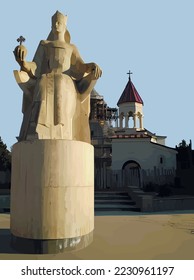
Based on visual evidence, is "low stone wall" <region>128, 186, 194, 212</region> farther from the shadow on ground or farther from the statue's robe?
the shadow on ground

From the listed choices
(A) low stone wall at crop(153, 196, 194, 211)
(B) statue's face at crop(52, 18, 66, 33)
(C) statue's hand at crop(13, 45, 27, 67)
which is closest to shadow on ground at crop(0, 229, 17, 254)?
(C) statue's hand at crop(13, 45, 27, 67)

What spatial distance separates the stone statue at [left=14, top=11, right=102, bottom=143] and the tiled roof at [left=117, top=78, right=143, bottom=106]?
33.2 metres

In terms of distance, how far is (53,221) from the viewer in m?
4.77

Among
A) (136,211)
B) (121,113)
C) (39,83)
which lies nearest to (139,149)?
(121,113)

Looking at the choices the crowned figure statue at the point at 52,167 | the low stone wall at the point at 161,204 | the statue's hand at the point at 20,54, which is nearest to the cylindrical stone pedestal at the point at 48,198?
the crowned figure statue at the point at 52,167

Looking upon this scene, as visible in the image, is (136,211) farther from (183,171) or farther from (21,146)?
(183,171)

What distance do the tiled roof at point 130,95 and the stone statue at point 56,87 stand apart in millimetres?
33174

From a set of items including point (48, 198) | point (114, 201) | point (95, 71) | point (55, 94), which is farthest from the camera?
point (114, 201)

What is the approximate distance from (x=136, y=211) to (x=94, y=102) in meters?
34.9

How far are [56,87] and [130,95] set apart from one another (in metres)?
35.0

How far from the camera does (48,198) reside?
4805mm

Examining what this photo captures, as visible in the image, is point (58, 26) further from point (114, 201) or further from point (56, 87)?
point (114, 201)

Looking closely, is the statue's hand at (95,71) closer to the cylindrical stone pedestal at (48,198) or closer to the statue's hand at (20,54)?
the statue's hand at (20,54)

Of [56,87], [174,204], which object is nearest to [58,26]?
[56,87]
